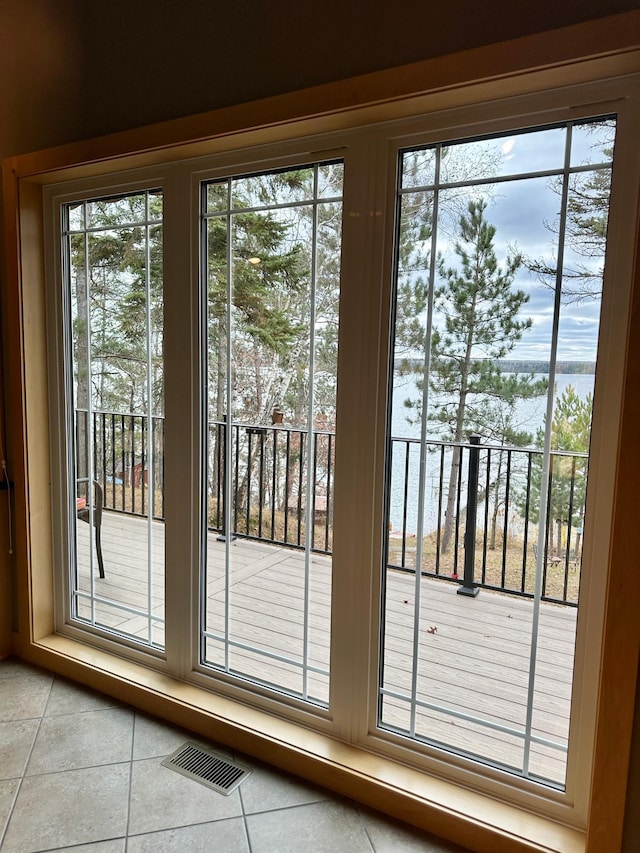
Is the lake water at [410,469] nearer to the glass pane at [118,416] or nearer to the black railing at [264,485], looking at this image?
the black railing at [264,485]

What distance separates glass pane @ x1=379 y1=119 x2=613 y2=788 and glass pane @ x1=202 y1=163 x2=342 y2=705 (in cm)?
27

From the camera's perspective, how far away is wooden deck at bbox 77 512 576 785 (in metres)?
1.54

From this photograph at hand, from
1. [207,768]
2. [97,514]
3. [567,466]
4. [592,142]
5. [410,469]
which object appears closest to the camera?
[592,142]

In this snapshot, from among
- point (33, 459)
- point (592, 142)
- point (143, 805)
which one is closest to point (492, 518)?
point (592, 142)

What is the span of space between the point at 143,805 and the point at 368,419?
1.39 m

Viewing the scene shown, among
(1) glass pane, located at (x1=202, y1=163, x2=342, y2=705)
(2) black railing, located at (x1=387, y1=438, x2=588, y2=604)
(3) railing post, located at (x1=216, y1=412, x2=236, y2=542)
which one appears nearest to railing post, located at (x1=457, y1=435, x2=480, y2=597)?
(2) black railing, located at (x1=387, y1=438, x2=588, y2=604)

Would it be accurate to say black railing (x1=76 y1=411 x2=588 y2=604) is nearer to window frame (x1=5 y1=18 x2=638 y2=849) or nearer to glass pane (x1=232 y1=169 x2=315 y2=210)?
window frame (x1=5 y1=18 x2=638 y2=849)

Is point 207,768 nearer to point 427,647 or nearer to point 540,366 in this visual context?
point 427,647

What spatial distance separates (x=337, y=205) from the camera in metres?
1.73

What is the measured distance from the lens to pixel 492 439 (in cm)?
157

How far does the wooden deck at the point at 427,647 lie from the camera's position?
154 cm

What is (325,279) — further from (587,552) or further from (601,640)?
(601,640)

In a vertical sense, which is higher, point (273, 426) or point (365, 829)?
point (273, 426)

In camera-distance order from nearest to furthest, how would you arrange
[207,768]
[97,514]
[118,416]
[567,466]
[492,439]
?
[567,466] < [492,439] < [207,768] < [118,416] < [97,514]
